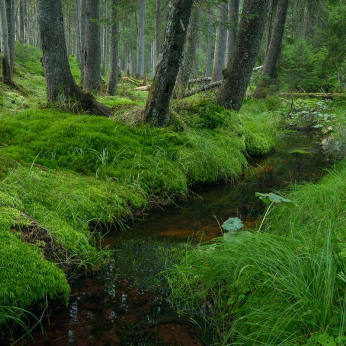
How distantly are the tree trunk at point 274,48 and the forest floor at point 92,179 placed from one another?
20.4 feet

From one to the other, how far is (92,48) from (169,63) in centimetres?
569

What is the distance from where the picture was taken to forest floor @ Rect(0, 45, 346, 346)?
7.97 ft

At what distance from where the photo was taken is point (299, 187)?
14.4 feet

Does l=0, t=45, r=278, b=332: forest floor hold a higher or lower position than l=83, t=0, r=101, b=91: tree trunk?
lower

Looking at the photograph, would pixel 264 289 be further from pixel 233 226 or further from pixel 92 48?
pixel 92 48

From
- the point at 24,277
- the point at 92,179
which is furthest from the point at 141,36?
the point at 24,277

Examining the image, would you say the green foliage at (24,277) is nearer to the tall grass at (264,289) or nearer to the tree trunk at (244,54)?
the tall grass at (264,289)

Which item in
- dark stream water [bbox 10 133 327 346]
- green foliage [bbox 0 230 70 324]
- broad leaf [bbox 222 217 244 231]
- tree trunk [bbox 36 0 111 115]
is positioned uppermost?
tree trunk [bbox 36 0 111 115]

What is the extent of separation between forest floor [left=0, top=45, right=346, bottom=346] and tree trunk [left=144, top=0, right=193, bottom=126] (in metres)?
0.29

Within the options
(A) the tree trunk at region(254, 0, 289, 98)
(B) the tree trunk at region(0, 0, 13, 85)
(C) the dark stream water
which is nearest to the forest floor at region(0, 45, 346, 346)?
(C) the dark stream water

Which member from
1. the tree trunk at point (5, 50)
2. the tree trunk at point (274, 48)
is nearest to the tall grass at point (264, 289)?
the tree trunk at point (5, 50)

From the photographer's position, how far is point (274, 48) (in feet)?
41.2

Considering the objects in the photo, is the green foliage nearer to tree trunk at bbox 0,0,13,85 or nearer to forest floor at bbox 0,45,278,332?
forest floor at bbox 0,45,278,332

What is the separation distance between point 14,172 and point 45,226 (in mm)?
1091
